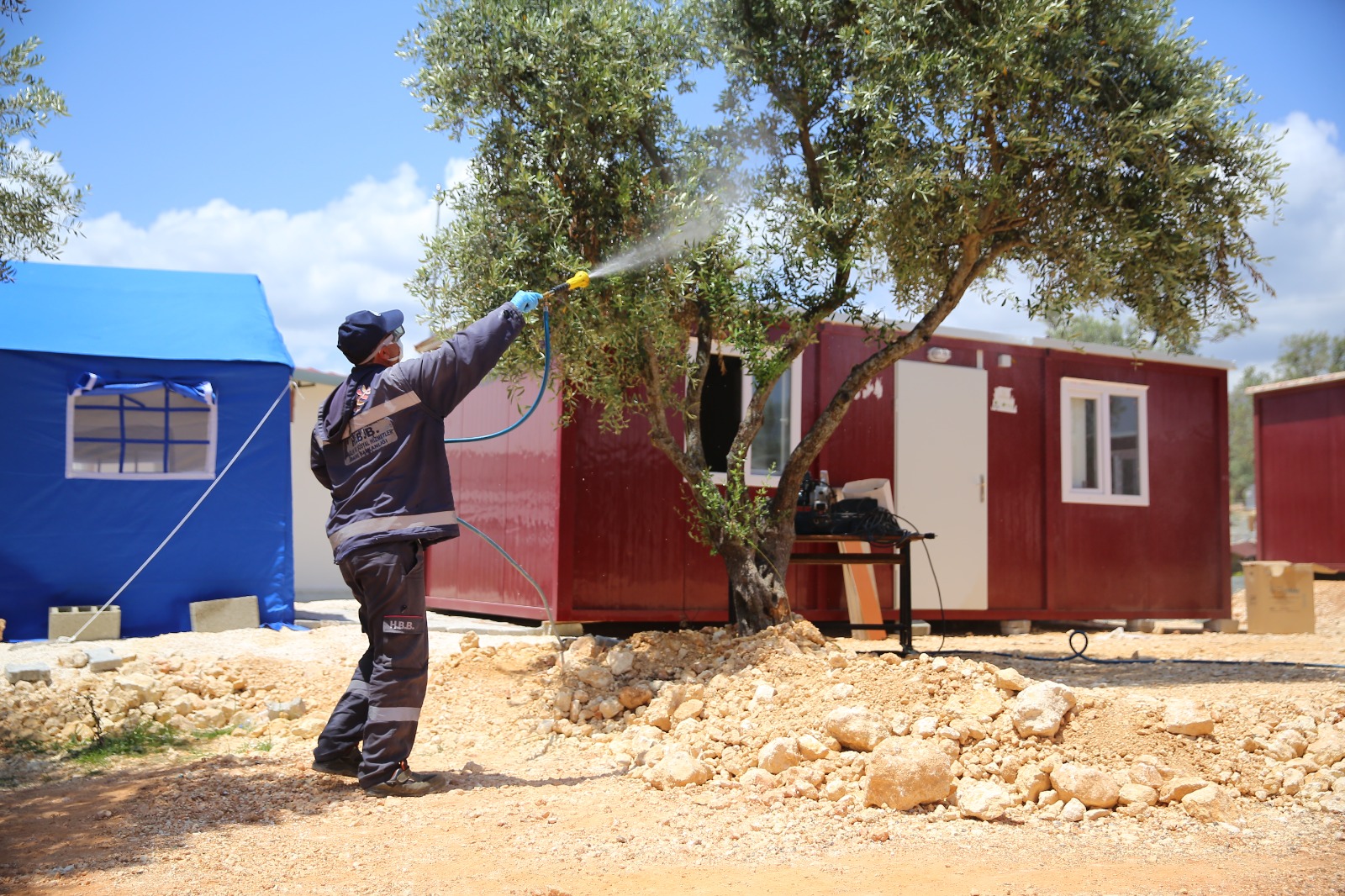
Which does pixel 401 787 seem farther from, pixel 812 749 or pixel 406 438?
pixel 812 749

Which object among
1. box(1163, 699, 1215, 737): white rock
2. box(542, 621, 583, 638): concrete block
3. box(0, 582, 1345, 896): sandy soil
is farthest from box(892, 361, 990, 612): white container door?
box(1163, 699, 1215, 737): white rock

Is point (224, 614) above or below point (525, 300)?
below

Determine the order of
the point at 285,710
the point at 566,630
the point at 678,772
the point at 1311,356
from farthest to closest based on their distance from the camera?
the point at 1311,356 → the point at 566,630 → the point at 285,710 → the point at 678,772

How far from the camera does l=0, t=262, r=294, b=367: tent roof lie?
8.59 m

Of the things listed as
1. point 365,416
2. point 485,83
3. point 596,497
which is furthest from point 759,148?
point 365,416

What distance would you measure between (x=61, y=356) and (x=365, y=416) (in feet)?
18.2

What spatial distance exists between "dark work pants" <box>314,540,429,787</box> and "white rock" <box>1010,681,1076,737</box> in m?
2.31

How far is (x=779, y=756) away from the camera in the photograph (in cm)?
418

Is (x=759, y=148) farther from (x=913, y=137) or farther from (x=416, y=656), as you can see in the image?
(x=416, y=656)

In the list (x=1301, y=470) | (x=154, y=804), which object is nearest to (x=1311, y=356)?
(x=1301, y=470)

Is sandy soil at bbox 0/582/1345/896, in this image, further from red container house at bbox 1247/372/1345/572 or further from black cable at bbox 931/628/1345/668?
red container house at bbox 1247/372/1345/572

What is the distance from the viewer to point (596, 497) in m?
8.20

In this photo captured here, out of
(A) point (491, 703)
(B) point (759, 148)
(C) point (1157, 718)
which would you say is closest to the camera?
(C) point (1157, 718)

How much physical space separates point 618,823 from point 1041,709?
5.74 feet
